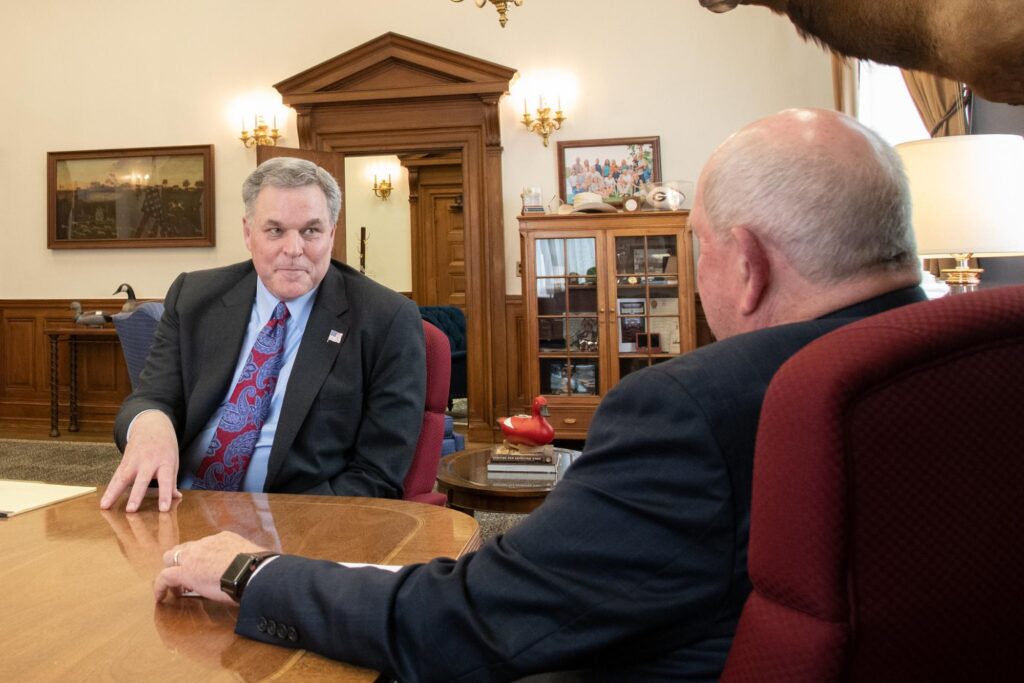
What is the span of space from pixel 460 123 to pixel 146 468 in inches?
213

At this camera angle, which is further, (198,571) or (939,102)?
(939,102)

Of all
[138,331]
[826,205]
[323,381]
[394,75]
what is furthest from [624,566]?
[394,75]

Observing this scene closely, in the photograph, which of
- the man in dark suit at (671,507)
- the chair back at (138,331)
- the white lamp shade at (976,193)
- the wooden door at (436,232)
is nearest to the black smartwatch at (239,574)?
the man in dark suit at (671,507)

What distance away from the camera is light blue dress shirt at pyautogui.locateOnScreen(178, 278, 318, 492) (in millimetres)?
1857

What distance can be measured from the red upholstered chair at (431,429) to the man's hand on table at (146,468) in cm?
60

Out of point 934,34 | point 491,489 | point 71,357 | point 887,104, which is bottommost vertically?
point 491,489

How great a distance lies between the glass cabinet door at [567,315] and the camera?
5.95 meters

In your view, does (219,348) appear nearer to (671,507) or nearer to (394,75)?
(671,507)

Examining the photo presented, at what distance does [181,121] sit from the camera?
22.7ft

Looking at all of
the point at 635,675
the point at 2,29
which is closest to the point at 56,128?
the point at 2,29

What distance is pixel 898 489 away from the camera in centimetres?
55

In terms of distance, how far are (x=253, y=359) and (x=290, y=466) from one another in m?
0.31

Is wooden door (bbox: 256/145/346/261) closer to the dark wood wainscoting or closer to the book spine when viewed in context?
the dark wood wainscoting

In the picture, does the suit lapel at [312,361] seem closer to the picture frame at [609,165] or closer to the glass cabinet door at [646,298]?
the glass cabinet door at [646,298]
